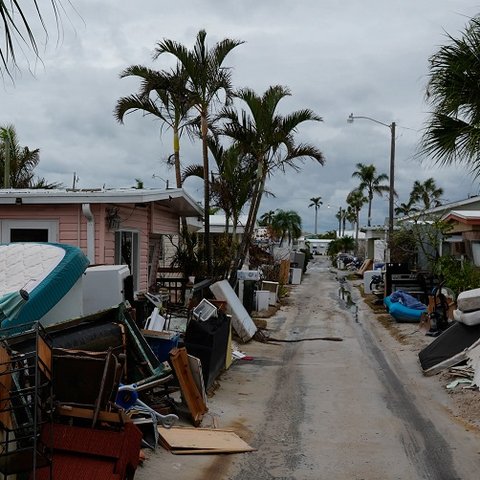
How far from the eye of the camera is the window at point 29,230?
36.4 feet

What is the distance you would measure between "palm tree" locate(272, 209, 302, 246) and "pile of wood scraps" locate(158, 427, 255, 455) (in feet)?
132

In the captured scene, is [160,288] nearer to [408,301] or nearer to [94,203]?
[94,203]

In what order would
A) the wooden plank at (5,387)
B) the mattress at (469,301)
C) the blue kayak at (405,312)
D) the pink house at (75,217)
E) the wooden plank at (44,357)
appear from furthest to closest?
the blue kayak at (405,312) → the pink house at (75,217) → the mattress at (469,301) → the wooden plank at (44,357) → the wooden plank at (5,387)

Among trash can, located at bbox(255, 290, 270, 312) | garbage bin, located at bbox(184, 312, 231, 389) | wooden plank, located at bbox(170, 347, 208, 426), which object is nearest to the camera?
wooden plank, located at bbox(170, 347, 208, 426)

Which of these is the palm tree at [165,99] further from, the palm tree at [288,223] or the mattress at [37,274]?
the palm tree at [288,223]

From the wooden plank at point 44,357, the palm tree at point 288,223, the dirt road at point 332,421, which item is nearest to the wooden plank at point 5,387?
the wooden plank at point 44,357

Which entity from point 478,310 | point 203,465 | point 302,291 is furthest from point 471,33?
point 302,291

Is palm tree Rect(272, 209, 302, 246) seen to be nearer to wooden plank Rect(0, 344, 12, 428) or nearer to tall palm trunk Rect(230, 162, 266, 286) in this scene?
tall palm trunk Rect(230, 162, 266, 286)

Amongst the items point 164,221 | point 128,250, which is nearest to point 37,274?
point 128,250

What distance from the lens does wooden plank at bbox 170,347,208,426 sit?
6.93 metres

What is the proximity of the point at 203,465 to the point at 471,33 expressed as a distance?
5453 millimetres

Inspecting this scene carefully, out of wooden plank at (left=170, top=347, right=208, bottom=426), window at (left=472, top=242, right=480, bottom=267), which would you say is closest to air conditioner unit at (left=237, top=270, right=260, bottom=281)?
window at (left=472, top=242, right=480, bottom=267)

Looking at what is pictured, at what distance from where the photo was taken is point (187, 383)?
7.02m

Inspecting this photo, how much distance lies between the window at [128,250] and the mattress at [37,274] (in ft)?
13.9
